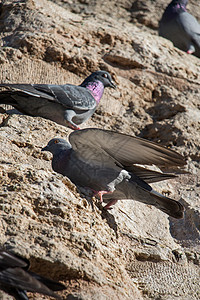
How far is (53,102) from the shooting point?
213 inches

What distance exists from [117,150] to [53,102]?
1835 mm

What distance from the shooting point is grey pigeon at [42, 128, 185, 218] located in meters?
3.75

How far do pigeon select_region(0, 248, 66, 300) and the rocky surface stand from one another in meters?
0.23

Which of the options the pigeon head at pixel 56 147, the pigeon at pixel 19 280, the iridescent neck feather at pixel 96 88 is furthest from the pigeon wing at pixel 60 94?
the pigeon at pixel 19 280

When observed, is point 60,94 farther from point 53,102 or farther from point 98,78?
point 98,78

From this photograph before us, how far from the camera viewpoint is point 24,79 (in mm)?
6242

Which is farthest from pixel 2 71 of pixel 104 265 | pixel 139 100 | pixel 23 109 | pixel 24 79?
pixel 104 265

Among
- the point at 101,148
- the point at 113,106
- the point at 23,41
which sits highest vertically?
the point at 101,148

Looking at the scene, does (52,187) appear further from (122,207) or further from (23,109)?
(23,109)

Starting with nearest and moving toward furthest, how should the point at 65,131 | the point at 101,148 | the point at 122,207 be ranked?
the point at 101,148, the point at 122,207, the point at 65,131

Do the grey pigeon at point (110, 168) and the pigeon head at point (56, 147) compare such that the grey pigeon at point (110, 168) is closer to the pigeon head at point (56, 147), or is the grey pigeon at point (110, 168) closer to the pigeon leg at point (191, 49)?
the pigeon head at point (56, 147)

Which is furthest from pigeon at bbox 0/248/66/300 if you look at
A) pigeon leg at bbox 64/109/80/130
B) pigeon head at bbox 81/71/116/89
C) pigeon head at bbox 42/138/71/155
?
pigeon head at bbox 81/71/116/89

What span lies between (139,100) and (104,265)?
3863 mm

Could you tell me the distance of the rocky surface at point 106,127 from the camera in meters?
3.21
